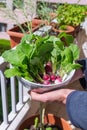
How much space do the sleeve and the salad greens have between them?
12 cm

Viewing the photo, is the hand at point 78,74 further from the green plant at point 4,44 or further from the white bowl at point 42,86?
the green plant at point 4,44

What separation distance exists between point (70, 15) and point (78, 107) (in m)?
1.82

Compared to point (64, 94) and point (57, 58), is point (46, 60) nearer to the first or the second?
point (57, 58)

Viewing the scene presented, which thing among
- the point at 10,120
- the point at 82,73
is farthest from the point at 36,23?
the point at 82,73

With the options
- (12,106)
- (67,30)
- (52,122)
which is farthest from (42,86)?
(67,30)

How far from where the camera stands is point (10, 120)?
180 centimetres

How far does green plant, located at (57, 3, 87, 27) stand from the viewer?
264 centimetres

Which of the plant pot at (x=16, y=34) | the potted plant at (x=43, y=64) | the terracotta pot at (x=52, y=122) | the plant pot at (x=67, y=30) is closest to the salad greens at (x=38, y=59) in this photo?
the potted plant at (x=43, y=64)

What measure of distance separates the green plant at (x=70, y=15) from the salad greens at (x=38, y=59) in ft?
4.89

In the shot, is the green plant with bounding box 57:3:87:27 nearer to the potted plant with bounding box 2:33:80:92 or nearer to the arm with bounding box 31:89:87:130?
the potted plant with bounding box 2:33:80:92

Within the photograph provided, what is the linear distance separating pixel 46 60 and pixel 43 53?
5 cm

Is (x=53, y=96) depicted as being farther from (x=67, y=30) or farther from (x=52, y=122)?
(x=67, y=30)

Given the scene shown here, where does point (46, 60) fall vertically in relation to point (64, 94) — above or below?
above

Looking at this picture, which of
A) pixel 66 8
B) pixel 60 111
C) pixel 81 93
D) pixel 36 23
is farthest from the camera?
pixel 66 8
